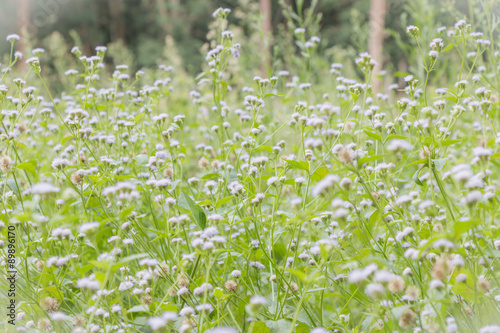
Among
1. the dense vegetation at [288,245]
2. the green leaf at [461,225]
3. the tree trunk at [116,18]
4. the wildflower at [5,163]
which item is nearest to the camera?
the green leaf at [461,225]

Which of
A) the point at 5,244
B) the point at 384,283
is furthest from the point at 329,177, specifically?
the point at 5,244

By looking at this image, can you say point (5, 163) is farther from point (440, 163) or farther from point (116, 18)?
point (116, 18)

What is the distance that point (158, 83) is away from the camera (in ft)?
8.91

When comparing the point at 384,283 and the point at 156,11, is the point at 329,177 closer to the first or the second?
the point at 384,283

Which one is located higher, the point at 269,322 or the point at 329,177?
the point at 329,177

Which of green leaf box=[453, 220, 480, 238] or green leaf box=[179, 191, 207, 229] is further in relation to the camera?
green leaf box=[179, 191, 207, 229]

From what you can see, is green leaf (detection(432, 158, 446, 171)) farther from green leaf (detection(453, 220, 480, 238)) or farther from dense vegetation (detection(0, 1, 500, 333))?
green leaf (detection(453, 220, 480, 238))

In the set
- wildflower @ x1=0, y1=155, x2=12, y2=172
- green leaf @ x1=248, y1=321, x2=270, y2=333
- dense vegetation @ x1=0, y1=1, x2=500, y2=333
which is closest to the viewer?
dense vegetation @ x1=0, y1=1, x2=500, y2=333

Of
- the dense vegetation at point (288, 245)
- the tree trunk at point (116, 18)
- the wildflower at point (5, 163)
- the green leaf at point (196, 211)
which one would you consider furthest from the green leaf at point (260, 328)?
the tree trunk at point (116, 18)

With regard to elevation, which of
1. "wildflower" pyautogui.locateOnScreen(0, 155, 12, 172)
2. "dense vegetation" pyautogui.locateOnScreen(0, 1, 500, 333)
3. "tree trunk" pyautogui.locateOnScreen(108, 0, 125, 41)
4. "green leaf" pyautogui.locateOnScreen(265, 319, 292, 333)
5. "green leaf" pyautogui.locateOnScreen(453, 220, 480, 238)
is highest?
"tree trunk" pyautogui.locateOnScreen(108, 0, 125, 41)

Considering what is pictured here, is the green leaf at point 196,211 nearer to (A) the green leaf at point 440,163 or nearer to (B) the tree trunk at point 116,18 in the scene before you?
(A) the green leaf at point 440,163

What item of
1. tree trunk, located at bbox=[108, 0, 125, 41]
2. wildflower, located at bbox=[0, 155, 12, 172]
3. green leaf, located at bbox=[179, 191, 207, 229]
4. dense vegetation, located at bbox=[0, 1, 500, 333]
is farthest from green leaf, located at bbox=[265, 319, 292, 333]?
tree trunk, located at bbox=[108, 0, 125, 41]

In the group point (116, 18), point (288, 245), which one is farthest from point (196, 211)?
point (116, 18)

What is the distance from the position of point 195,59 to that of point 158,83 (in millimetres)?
16955
